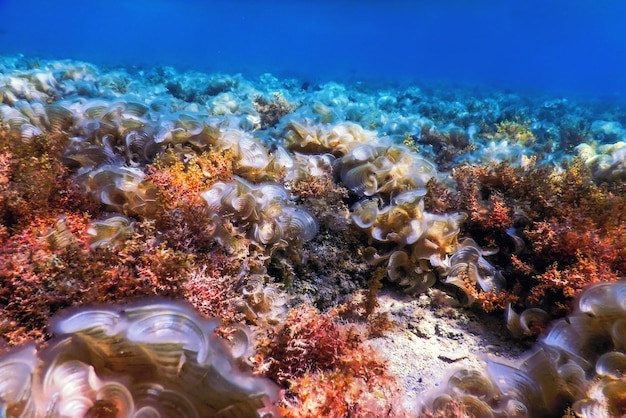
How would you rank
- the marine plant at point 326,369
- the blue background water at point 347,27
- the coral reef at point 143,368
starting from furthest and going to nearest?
the blue background water at point 347,27, the marine plant at point 326,369, the coral reef at point 143,368

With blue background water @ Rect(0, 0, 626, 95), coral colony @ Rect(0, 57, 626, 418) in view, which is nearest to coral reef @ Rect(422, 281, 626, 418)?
coral colony @ Rect(0, 57, 626, 418)

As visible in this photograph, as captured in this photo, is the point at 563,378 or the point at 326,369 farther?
the point at 326,369

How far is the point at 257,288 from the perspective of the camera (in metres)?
2.89

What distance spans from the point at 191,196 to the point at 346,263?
181 cm

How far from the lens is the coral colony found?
5.40 ft

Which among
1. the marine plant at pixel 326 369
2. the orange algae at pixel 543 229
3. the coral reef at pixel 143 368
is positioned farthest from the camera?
the orange algae at pixel 543 229

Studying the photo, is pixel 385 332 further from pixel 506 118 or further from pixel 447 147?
pixel 506 118

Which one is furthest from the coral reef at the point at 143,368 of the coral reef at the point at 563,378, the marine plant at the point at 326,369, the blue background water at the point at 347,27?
the blue background water at the point at 347,27

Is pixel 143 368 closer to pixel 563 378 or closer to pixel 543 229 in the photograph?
pixel 563 378

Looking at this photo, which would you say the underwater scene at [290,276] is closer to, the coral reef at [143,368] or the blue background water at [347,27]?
the coral reef at [143,368]

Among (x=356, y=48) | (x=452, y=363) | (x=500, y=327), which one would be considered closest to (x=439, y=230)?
(x=500, y=327)

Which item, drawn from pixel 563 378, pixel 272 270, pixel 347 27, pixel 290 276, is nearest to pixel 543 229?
pixel 563 378

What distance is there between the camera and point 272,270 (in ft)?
11.1

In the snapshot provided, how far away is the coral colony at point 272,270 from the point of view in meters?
1.64
